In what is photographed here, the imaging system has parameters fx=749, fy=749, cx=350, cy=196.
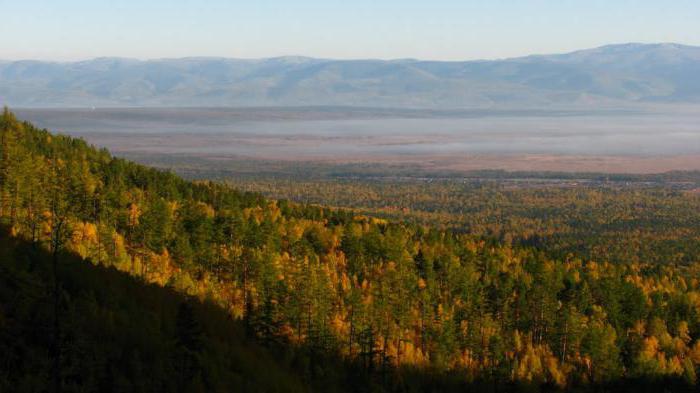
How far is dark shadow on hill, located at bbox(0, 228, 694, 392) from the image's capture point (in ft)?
110

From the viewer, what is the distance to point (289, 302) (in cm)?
7212

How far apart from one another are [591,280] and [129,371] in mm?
84017

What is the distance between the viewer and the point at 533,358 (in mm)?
78188

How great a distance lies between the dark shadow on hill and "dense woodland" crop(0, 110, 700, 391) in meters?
0.15

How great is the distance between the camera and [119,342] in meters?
38.5

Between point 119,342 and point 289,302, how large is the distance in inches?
1349

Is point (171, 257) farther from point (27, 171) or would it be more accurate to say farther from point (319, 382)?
point (319, 382)

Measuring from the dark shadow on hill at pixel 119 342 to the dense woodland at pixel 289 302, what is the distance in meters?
0.15

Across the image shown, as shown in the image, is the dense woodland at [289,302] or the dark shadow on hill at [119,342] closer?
the dark shadow on hill at [119,342]

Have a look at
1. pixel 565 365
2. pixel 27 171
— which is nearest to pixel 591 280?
pixel 565 365

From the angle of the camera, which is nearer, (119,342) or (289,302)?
(119,342)

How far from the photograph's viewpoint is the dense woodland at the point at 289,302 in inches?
1538

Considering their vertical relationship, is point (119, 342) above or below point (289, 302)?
above

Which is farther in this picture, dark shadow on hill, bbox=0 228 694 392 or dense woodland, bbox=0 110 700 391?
dense woodland, bbox=0 110 700 391
